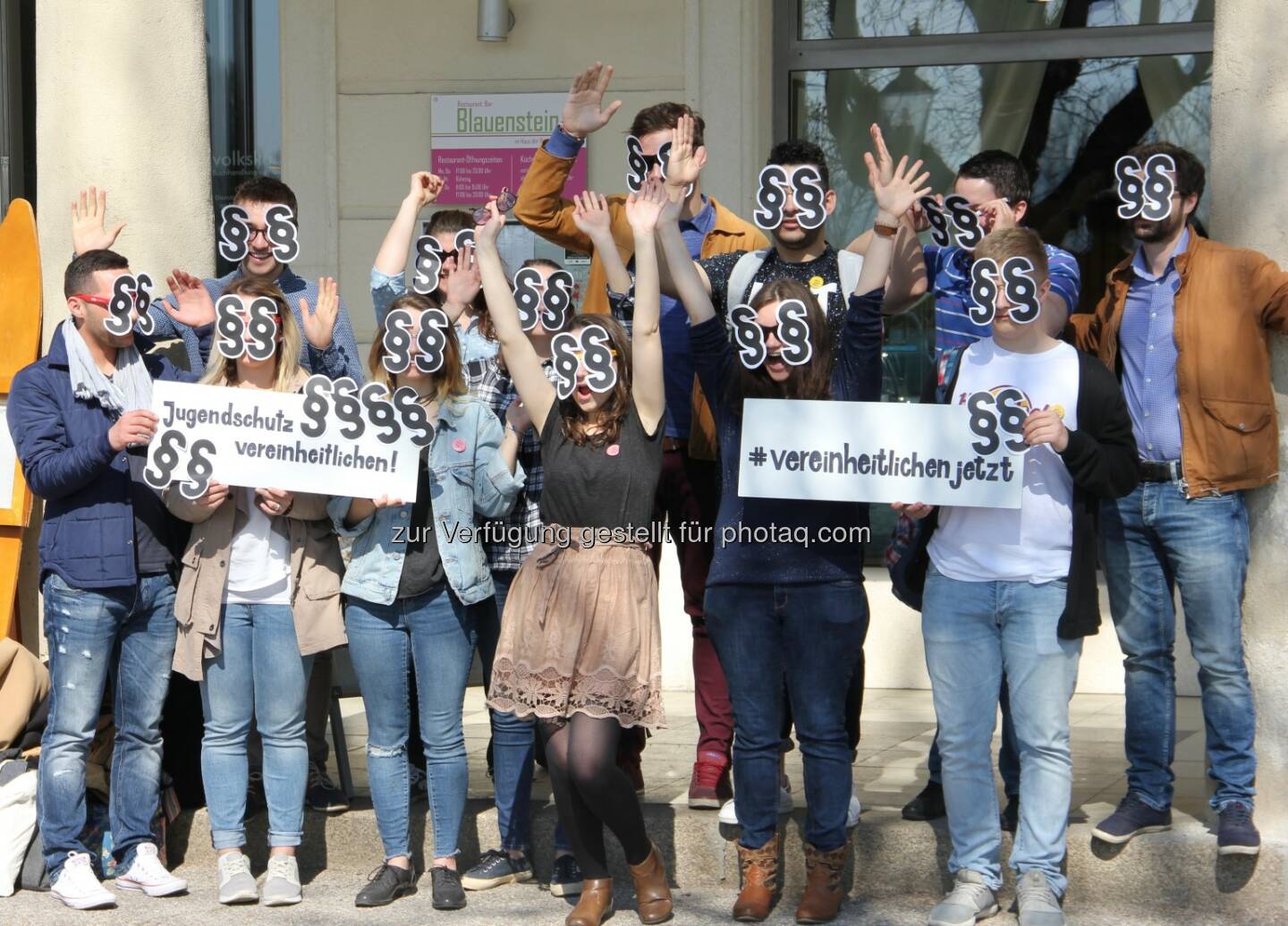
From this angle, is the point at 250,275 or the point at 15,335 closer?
the point at 250,275

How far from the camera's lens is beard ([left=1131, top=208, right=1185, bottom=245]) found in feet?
16.7

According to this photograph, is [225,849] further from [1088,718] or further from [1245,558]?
[1088,718]

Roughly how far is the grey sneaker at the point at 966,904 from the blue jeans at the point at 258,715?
1966 mm

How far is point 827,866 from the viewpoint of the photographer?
5027mm

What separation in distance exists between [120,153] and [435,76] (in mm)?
2506

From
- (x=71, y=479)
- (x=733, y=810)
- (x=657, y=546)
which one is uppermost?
(x=71, y=479)

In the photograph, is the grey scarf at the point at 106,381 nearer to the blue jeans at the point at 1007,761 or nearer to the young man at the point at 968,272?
the young man at the point at 968,272

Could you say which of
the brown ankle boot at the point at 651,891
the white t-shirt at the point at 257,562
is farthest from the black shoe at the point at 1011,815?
the white t-shirt at the point at 257,562

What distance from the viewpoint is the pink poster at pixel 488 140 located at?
820 cm

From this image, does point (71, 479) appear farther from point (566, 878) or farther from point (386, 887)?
point (566, 878)

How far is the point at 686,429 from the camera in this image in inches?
220

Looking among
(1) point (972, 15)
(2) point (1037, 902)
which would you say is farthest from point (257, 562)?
(1) point (972, 15)

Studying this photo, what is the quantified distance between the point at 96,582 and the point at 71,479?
32 centimetres

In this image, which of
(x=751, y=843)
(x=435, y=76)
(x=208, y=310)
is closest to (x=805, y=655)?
(x=751, y=843)
